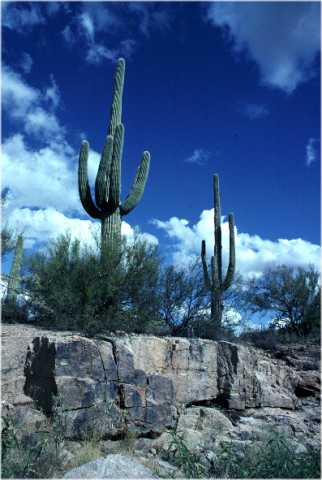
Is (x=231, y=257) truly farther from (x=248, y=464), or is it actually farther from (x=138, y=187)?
(x=248, y=464)

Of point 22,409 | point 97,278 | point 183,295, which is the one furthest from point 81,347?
point 183,295

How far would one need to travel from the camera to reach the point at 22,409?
789 centimetres

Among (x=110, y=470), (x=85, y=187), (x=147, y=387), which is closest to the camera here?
(x=110, y=470)

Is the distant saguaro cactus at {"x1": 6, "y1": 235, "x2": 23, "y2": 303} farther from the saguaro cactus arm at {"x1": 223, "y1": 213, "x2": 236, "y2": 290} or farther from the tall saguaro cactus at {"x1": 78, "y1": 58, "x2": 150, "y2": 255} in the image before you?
the saguaro cactus arm at {"x1": 223, "y1": 213, "x2": 236, "y2": 290}

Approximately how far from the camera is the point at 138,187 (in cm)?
1454

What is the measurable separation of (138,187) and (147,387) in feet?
22.5

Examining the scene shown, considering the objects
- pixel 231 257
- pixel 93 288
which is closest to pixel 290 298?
pixel 231 257

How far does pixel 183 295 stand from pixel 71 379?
6390 mm

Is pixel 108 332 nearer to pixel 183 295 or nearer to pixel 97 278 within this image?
pixel 97 278

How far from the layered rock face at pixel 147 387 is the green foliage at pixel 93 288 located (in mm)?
946

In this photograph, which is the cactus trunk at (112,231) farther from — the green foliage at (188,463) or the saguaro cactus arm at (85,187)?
the green foliage at (188,463)

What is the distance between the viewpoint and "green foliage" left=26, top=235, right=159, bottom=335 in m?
11.2

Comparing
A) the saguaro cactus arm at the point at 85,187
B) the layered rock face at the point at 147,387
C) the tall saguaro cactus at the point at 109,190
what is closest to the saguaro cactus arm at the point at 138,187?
the tall saguaro cactus at the point at 109,190

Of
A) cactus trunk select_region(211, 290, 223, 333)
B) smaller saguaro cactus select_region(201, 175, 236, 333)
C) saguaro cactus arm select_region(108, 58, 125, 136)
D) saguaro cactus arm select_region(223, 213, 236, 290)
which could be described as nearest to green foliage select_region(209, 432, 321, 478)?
cactus trunk select_region(211, 290, 223, 333)
